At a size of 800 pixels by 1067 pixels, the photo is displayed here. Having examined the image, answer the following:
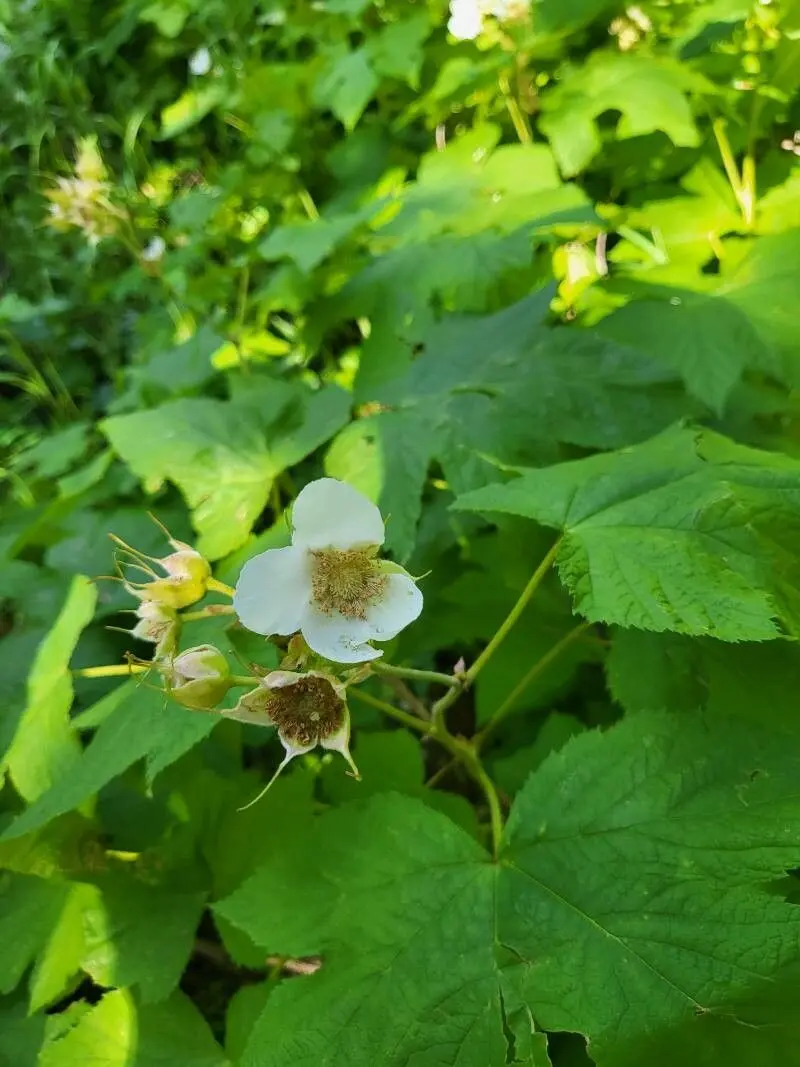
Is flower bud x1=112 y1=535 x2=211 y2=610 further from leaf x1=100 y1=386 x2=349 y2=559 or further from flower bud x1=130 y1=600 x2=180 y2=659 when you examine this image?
leaf x1=100 y1=386 x2=349 y2=559

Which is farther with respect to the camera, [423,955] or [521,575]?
[521,575]

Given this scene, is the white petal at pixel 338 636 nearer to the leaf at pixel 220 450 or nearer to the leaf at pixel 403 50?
the leaf at pixel 220 450

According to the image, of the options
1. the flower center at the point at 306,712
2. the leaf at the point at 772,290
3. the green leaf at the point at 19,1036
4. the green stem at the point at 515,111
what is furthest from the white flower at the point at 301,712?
Result: the green stem at the point at 515,111

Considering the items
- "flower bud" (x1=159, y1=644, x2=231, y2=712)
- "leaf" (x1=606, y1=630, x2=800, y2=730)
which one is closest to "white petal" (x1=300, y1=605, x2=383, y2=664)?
"flower bud" (x1=159, y1=644, x2=231, y2=712)

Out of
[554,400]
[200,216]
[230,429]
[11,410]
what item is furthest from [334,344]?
[11,410]

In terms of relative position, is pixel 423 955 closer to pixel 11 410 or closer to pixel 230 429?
pixel 230 429

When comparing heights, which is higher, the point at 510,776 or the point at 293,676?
the point at 293,676

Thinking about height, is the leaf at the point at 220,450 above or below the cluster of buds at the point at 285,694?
below
